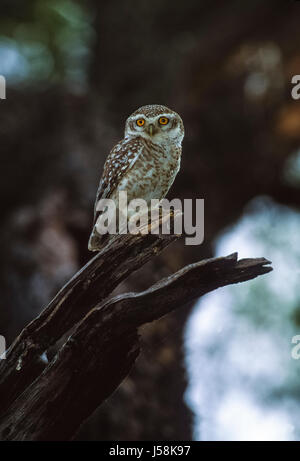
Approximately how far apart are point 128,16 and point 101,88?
1.09 meters

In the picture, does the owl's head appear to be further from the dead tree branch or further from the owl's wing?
the dead tree branch

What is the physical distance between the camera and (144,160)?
341 cm

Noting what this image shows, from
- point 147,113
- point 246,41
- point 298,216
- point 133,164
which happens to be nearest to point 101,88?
point 246,41

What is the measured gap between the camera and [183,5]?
842 cm

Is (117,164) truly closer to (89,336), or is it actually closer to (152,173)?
(152,173)

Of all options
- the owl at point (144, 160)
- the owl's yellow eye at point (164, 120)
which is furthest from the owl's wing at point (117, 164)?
the owl's yellow eye at point (164, 120)

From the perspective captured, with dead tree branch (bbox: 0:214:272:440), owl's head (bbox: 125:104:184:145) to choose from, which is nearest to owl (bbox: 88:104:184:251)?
owl's head (bbox: 125:104:184:145)

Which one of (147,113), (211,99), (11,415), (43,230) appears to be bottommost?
(11,415)

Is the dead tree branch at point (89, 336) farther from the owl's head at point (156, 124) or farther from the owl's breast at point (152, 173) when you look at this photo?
the owl's breast at point (152, 173)

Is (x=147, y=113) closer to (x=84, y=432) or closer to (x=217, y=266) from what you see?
(x=217, y=266)

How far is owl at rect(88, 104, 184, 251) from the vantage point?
299cm

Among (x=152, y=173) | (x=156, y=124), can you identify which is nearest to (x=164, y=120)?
(x=156, y=124)

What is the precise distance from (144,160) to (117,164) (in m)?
0.22

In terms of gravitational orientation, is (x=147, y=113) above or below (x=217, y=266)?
above
